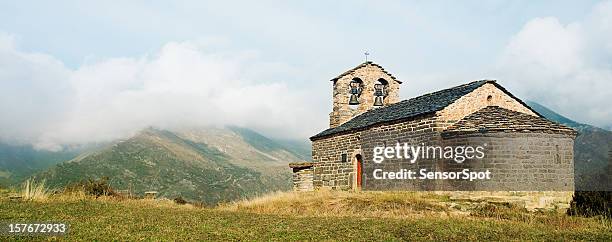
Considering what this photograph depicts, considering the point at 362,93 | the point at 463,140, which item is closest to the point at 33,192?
the point at 463,140

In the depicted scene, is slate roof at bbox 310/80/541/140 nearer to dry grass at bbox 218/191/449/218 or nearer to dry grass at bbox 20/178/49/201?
dry grass at bbox 218/191/449/218

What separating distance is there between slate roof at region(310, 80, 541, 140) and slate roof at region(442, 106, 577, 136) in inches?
39.0

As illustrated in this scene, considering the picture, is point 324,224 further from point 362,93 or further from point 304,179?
point 362,93

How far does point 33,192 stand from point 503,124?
51.1 ft

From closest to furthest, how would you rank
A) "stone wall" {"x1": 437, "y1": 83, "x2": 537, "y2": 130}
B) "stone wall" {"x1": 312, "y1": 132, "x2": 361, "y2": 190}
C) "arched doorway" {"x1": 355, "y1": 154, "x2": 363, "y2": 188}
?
"stone wall" {"x1": 437, "y1": 83, "x2": 537, "y2": 130}, "arched doorway" {"x1": 355, "y1": 154, "x2": 363, "y2": 188}, "stone wall" {"x1": 312, "y1": 132, "x2": 361, "y2": 190}

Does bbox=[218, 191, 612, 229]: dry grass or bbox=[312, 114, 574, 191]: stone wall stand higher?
bbox=[312, 114, 574, 191]: stone wall

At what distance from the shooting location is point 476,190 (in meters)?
16.8

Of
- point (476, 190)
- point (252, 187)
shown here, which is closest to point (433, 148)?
point (476, 190)

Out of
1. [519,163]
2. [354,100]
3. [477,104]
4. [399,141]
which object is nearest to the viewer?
[519,163]

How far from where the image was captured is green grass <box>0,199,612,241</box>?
9469 mm

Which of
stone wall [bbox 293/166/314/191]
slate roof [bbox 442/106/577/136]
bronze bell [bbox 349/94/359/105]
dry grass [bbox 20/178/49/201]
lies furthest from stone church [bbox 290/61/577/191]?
dry grass [bbox 20/178/49/201]

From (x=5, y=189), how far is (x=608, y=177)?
27198mm

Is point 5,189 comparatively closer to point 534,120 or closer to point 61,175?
point 534,120

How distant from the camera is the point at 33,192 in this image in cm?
1563
